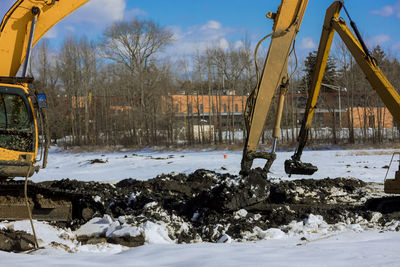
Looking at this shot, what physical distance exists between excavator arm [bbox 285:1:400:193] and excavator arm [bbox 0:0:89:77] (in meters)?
5.54

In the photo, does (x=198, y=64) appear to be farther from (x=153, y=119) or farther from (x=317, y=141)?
(x=317, y=141)

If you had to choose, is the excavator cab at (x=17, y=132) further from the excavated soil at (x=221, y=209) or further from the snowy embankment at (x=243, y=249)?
the snowy embankment at (x=243, y=249)

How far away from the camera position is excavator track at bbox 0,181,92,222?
638 cm

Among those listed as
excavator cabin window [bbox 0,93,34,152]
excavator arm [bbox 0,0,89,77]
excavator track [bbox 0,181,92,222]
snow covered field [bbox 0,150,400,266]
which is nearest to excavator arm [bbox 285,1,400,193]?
snow covered field [bbox 0,150,400,266]

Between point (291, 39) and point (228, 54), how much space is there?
32980 mm

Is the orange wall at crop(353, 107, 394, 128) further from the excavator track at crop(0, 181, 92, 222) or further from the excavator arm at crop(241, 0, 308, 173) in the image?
the excavator track at crop(0, 181, 92, 222)

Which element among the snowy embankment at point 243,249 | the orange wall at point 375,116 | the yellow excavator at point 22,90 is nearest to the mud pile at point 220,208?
the snowy embankment at point 243,249

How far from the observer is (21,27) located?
23.3ft

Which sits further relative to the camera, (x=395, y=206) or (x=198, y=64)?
(x=198, y=64)

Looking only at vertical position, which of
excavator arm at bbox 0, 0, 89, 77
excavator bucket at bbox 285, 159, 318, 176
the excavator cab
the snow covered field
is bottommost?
the snow covered field

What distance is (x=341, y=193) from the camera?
31.4 feet

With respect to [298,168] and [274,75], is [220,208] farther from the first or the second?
[274,75]

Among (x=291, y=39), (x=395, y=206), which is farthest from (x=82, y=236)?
(x=395, y=206)

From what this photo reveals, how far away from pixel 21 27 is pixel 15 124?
6.07ft
